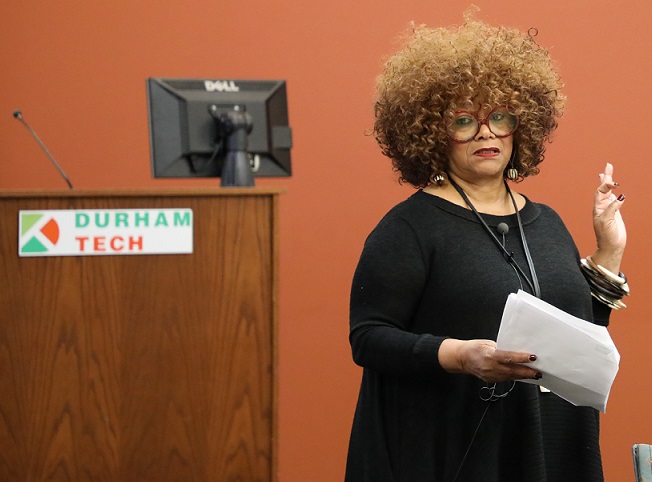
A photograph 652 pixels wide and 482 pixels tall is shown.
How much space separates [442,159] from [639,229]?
1.88 metres

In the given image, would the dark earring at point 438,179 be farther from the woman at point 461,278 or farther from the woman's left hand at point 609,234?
the woman's left hand at point 609,234

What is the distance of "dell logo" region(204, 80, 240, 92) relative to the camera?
2.55 meters

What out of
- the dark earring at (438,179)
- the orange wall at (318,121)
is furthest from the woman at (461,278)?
the orange wall at (318,121)

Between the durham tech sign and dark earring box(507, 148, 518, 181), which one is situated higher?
dark earring box(507, 148, 518, 181)

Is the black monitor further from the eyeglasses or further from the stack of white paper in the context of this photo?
the stack of white paper

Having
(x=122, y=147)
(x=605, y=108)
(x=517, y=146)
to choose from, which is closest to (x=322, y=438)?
(x=122, y=147)

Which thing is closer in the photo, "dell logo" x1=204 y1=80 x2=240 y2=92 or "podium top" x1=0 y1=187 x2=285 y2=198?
"podium top" x1=0 y1=187 x2=285 y2=198

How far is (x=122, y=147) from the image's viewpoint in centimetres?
316

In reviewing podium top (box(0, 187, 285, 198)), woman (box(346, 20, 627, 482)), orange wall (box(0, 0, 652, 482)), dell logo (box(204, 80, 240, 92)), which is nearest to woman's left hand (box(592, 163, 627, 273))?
woman (box(346, 20, 627, 482))

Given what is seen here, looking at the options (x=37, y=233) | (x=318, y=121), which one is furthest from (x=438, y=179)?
(x=318, y=121)

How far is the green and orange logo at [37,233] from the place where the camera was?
207 cm

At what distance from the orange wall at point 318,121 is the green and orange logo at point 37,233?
1074 millimetres

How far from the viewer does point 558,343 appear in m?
1.48

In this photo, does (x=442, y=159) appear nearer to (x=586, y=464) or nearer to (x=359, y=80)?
(x=586, y=464)
